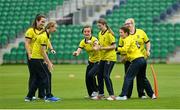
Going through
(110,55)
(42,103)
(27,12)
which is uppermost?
(27,12)

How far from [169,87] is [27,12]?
23396 millimetres

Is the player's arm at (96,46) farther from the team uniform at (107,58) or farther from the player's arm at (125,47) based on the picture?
the player's arm at (125,47)

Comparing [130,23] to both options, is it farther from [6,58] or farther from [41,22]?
[6,58]

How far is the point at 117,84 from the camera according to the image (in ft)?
70.4

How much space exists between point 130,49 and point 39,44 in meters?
2.19

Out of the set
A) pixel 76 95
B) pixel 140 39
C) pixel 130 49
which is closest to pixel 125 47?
pixel 130 49

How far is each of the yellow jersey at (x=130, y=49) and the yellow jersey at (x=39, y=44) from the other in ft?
5.78

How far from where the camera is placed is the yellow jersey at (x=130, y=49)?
15219 mm

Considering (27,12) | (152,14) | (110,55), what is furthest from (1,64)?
(110,55)

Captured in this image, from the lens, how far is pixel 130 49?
15438mm

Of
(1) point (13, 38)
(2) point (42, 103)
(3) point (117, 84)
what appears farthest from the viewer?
(1) point (13, 38)

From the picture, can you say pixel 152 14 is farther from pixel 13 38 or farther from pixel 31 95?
pixel 31 95

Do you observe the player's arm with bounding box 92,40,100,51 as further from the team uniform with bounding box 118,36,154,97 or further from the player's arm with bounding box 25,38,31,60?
the player's arm with bounding box 25,38,31,60

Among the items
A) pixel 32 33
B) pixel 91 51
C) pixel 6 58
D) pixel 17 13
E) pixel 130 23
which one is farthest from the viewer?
pixel 17 13
